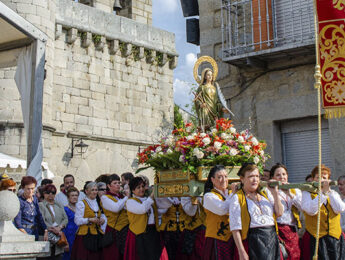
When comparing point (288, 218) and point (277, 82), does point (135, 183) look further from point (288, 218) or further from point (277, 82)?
point (277, 82)

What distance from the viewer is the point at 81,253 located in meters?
7.14

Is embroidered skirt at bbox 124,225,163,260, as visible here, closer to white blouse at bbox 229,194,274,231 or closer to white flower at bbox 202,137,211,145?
white flower at bbox 202,137,211,145

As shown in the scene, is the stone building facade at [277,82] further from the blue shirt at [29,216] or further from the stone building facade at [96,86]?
the stone building facade at [96,86]

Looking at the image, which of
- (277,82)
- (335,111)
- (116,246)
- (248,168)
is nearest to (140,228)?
(116,246)

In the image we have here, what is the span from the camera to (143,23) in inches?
709

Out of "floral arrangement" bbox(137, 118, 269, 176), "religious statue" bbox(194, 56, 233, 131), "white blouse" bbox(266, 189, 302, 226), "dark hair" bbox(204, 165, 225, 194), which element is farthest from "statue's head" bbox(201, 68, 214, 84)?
"white blouse" bbox(266, 189, 302, 226)

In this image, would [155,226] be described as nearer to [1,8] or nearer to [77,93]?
[1,8]

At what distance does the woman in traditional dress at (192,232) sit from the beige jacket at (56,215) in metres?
1.80

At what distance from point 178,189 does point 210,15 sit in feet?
17.7

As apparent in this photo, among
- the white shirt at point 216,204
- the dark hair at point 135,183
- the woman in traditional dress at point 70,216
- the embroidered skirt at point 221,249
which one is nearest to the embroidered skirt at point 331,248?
the embroidered skirt at point 221,249

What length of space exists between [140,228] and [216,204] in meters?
1.74

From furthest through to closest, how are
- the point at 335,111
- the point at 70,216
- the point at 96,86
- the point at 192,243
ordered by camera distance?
the point at 96,86, the point at 70,216, the point at 335,111, the point at 192,243

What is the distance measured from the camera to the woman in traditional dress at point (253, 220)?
4527mm

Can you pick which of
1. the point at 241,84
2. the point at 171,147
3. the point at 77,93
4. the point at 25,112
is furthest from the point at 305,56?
the point at 77,93
